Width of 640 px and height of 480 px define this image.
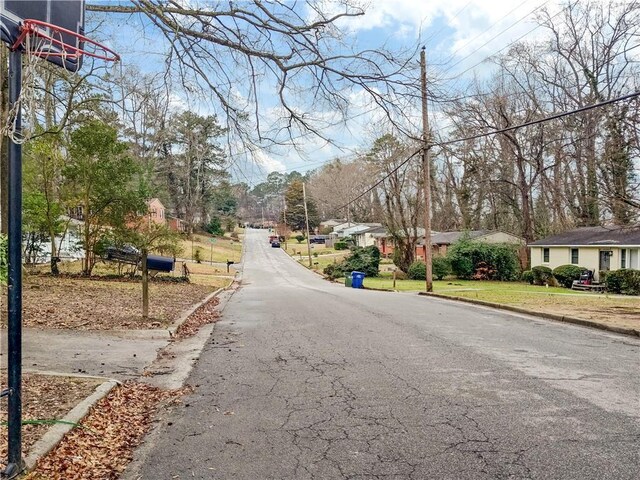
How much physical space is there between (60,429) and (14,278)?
66.3 inches

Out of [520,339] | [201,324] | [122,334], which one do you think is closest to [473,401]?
[520,339]

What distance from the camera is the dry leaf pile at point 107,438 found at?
3598mm

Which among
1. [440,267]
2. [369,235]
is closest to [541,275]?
[440,267]

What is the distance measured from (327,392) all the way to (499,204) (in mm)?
54400

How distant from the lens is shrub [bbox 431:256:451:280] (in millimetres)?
38375

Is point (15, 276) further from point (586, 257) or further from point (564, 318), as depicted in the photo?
point (586, 257)

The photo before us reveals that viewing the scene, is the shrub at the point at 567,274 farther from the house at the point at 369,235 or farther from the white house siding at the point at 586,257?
the house at the point at 369,235

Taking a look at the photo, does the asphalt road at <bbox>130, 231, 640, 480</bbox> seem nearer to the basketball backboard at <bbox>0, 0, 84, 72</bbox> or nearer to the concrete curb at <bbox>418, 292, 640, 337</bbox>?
the concrete curb at <bbox>418, 292, 640, 337</bbox>

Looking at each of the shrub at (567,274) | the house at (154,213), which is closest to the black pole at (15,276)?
the house at (154,213)

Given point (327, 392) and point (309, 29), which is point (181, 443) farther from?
point (309, 29)

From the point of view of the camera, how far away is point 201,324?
467 inches

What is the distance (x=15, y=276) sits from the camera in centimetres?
306

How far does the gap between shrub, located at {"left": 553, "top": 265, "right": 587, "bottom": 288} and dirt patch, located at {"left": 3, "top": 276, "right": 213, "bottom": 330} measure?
26377 mm

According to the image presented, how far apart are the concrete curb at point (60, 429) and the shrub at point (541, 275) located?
3483 cm
